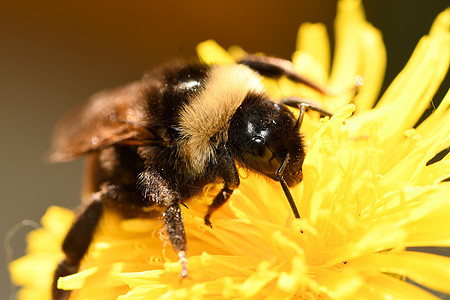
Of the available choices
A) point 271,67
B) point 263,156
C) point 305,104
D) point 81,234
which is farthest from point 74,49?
point 263,156

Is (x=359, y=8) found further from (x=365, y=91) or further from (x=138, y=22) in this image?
(x=138, y=22)

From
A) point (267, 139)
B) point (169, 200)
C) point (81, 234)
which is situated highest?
point (267, 139)

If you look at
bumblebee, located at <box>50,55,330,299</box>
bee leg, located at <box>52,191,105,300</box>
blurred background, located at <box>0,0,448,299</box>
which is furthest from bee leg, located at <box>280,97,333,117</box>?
blurred background, located at <box>0,0,448,299</box>

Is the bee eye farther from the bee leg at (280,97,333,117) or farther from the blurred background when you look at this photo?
the blurred background

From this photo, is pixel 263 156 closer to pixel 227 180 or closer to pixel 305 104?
pixel 227 180

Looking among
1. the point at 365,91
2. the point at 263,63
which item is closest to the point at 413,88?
the point at 365,91

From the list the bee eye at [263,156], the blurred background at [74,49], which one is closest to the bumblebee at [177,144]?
the bee eye at [263,156]

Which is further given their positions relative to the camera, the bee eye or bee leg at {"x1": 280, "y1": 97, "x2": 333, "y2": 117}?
bee leg at {"x1": 280, "y1": 97, "x2": 333, "y2": 117}
